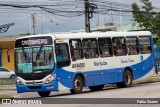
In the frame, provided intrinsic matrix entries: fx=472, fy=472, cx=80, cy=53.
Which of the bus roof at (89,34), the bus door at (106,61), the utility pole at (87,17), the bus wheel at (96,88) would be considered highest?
the utility pole at (87,17)

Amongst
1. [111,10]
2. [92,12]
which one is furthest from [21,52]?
[111,10]

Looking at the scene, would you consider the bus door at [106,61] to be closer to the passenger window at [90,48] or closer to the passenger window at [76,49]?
the passenger window at [90,48]

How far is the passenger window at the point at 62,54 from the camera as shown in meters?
20.8

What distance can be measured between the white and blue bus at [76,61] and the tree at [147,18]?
74.2ft

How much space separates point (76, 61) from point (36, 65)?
81.2 inches

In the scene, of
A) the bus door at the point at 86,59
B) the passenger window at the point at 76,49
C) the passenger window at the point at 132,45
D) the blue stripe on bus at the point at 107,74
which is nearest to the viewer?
the blue stripe on bus at the point at 107,74

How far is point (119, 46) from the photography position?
24875 mm

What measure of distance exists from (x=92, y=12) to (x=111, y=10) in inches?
134

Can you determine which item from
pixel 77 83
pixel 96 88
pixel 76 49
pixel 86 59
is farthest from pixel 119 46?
pixel 77 83

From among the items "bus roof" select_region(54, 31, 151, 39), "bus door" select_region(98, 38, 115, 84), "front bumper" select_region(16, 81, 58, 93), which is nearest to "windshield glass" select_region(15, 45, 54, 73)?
"front bumper" select_region(16, 81, 58, 93)

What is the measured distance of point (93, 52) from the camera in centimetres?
2316

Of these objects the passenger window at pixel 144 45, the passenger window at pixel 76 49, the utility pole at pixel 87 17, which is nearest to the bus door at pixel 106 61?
the passenger window at pixel 76 49

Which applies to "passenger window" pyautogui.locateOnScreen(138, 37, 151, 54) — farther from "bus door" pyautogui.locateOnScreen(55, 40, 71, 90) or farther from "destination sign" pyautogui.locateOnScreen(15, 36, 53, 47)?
"destination sign" pyautogui.locateOnScreen(15, 36, 53, 47)

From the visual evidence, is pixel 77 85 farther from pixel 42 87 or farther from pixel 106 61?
pixel 106 61
